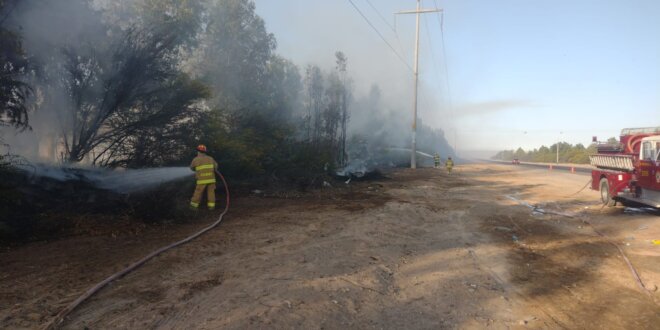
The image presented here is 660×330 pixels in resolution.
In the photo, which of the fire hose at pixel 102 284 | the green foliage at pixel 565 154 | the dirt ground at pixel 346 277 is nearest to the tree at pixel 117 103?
the dirt ground at pixel 346 277

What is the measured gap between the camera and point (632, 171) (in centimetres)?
958

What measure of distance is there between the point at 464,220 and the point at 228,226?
16.2 ft

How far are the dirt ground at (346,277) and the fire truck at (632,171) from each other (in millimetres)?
2304

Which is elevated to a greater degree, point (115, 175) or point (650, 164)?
point (650, 164)

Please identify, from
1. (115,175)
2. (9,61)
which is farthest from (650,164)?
(9,61)

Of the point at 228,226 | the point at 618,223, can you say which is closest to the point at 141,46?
the point at 228,226

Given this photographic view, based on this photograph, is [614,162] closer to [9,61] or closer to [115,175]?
[115,175]

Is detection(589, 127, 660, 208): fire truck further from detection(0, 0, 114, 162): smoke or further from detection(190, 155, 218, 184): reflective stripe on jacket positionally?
detection(0, 0, 114, 162): smoke

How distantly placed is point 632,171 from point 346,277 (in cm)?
948

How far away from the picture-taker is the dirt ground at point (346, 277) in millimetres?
3166

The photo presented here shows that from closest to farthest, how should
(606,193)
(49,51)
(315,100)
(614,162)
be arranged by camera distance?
1. (49,51)
2. (614,162)
3. (606,193)
4. (315,100)

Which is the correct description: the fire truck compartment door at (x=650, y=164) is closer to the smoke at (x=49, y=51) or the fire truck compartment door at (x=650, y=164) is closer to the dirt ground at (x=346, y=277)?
the dirt ground at (x=346, y=277)

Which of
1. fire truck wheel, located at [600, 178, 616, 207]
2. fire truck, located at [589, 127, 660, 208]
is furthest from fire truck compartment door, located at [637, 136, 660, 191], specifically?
fire truck wheel, located at [600, 178, 616, 207]

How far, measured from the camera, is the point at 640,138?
10.7m
